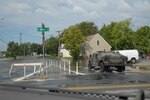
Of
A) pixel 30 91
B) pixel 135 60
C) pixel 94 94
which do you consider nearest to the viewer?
pixel 94 94

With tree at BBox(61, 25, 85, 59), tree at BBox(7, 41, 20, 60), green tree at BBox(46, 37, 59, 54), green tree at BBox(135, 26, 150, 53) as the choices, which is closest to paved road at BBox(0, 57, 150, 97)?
tree at BBox(61, 25, 85, 59)

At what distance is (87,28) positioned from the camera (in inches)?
5389

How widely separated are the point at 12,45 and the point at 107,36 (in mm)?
50202

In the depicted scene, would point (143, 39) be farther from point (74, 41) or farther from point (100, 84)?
point (100, 84)

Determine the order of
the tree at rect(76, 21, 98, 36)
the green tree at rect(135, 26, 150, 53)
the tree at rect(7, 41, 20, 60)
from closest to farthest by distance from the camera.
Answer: the green tree at rect(135, 26, 150, 53) < the tree at rect(76, 21, 98, 36) < the tree at rect(7, 41, 20, 60)

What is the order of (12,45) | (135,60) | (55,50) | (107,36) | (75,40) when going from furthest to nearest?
1. (55,50)
2. (12,45)
3. (107,36)
4. (75,40)
5. (135,60)

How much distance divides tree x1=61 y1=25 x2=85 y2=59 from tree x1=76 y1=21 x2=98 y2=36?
45704mm

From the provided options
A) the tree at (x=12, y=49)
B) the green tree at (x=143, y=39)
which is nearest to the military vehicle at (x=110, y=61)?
the green tree at (x=143, y=39)

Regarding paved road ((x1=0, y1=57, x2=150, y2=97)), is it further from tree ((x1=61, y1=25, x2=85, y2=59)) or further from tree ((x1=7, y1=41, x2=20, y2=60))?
tree ((x1=7, y1=41, x2=20, y2=60))

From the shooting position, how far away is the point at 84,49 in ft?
305

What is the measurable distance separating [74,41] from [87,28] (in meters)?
49.7

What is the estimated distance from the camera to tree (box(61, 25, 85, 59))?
86.8 meters

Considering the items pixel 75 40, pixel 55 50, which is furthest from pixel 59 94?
pixel 55 50

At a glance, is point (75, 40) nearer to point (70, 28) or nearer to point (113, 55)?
point (70, 28)
